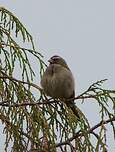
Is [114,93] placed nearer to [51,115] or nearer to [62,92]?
[51,115]

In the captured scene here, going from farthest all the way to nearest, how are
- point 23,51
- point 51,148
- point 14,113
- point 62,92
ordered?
1. point 62,92
2. point 23,51
3. point 14,113
4. point 51,148

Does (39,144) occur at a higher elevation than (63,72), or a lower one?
lower

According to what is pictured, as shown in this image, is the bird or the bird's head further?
the bird's head

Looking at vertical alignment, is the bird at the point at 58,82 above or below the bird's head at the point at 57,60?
below

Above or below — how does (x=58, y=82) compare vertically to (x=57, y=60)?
below

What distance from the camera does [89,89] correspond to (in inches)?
134

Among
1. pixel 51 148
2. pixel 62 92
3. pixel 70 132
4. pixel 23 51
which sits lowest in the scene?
pixel 51 148

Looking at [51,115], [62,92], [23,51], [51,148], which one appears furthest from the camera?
[62,92]

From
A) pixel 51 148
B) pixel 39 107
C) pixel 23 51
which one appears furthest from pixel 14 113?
pixel 23 51

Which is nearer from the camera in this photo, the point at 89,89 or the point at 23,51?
the point at 89,89

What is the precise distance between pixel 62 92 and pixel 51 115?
1.75 metres

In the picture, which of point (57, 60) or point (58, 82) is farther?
point (57, 60)

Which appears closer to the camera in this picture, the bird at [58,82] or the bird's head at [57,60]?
the bird at [58,82]

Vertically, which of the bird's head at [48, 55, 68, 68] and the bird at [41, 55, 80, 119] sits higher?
the bird's head at [48, 55, 68, 68]
